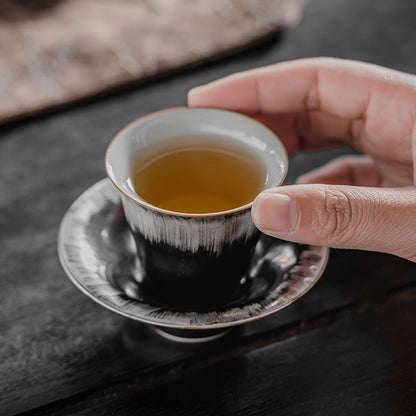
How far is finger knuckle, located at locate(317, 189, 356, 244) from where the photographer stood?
1.60ft

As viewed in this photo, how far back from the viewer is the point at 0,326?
22.7 inches

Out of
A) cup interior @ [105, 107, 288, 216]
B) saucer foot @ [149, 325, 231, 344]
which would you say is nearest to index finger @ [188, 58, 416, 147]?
cup interior @ [105, 107, 288, 216]

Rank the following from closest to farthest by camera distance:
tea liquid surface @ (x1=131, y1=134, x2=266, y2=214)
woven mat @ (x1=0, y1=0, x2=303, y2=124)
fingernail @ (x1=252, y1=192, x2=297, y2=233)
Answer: fingernail @ (x1=252, y1=192, x2=297, y2=233) → tea liquid surface @ (x1=131, y1=134, x2=266, y2=214) → woven mat @ (x1=0, y1=0, x2=303, y2=124)

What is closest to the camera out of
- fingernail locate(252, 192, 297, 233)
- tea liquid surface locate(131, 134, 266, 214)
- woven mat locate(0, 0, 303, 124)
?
fingernail locate(252, 192, 297, 233)

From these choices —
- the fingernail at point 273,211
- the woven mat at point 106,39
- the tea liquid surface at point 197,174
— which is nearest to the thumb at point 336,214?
the fingernail at point 273,211

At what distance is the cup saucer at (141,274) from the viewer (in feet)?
1.61

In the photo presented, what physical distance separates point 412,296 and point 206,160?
301mm

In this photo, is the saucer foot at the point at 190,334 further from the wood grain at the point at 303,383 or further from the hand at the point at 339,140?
the hand at the point at 339,140

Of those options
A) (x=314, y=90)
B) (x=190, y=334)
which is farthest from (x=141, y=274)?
(x=314, y=90)

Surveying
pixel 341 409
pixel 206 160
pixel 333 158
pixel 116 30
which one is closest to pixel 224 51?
pixel 116 30

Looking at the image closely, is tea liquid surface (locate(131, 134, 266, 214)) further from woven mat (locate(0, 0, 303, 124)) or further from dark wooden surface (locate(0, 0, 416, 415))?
woven mat (locate(0, 0, 303, 124))

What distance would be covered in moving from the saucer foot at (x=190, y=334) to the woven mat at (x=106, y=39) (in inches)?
20.0

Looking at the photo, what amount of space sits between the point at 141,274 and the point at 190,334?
0.10m

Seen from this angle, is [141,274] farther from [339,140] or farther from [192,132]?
[339,140]
